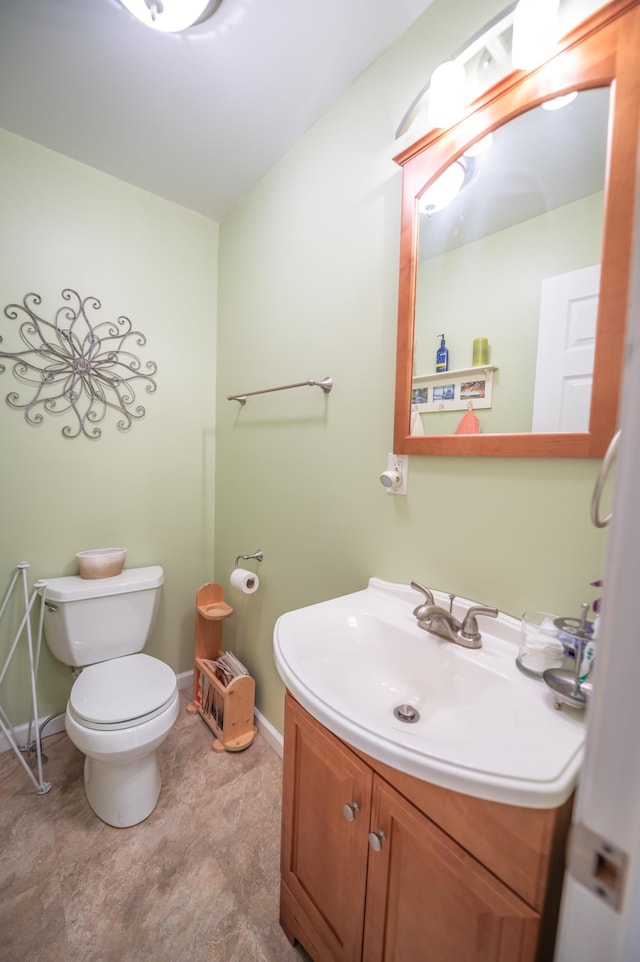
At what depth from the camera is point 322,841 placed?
81 cm

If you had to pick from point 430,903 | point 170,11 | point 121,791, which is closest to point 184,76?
point 170,11

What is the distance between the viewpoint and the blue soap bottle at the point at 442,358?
3.26ft

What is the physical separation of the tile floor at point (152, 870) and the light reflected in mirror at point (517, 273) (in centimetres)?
149

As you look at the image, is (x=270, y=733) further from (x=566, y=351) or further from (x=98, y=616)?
(x=566, y=351)

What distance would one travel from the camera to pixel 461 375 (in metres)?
0.96

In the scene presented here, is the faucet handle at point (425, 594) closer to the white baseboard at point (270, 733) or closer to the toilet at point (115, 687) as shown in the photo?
the toilet at point (115, 687)

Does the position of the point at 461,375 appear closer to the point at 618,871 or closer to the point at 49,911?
the point at 618,871

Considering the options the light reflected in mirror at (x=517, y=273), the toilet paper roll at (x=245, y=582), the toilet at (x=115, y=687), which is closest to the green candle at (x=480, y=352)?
the light reflected in mirror at (x=517, y=273)

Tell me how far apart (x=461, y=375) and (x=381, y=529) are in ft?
1.70

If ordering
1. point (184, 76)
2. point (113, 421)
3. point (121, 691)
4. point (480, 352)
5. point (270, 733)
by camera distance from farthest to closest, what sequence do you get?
point (113, 421)
point (270, 733)
point (121, 691)
point (184, 76)
point (480, 352)

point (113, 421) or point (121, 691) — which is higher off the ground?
point (113, 421)

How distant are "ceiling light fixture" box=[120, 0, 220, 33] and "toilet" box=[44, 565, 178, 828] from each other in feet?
6.20

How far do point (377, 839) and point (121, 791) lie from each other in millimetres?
1084

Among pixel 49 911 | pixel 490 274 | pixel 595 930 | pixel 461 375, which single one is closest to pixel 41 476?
pixel 49 911
